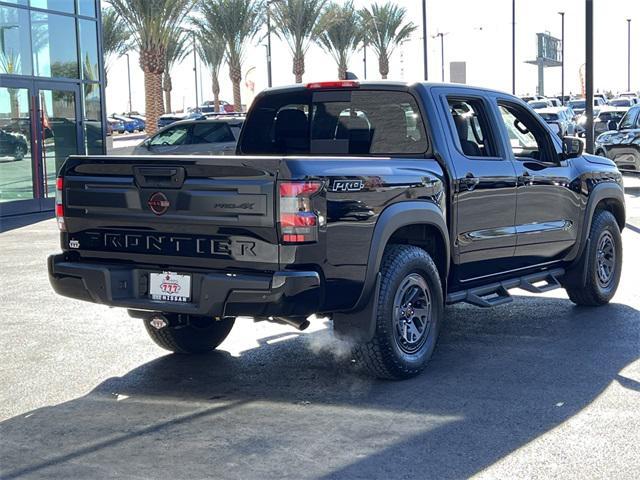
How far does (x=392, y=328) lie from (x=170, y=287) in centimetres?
138

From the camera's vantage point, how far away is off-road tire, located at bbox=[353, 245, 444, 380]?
604 centimetres

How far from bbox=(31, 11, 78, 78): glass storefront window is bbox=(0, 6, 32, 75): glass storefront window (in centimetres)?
24

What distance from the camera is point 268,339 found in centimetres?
764

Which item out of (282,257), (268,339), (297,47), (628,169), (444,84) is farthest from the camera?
(297,47)

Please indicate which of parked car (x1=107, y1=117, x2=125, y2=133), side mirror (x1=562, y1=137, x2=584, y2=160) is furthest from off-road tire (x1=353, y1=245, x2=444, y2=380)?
parked car (x1=107, y1=117, x2=125, y2=133)

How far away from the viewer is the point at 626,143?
2133cm

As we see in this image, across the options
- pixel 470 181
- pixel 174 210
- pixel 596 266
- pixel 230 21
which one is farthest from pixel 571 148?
pixel 230 21

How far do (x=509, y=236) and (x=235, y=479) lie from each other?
3.55 meters

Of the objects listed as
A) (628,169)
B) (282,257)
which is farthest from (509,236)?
(628,169)

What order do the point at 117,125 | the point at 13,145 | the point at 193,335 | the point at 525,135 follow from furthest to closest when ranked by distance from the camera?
1. the point at 117,125
2. the point at 13,145
3. the point at 525,135
4. the point at 193,335

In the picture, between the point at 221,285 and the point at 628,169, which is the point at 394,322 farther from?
the point at 628,169

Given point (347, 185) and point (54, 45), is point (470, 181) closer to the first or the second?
point (347, 185)

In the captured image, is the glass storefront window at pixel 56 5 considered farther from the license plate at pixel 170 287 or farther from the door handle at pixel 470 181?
the license plate at pixel 170 287

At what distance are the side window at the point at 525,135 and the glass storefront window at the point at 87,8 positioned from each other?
15711 mm
